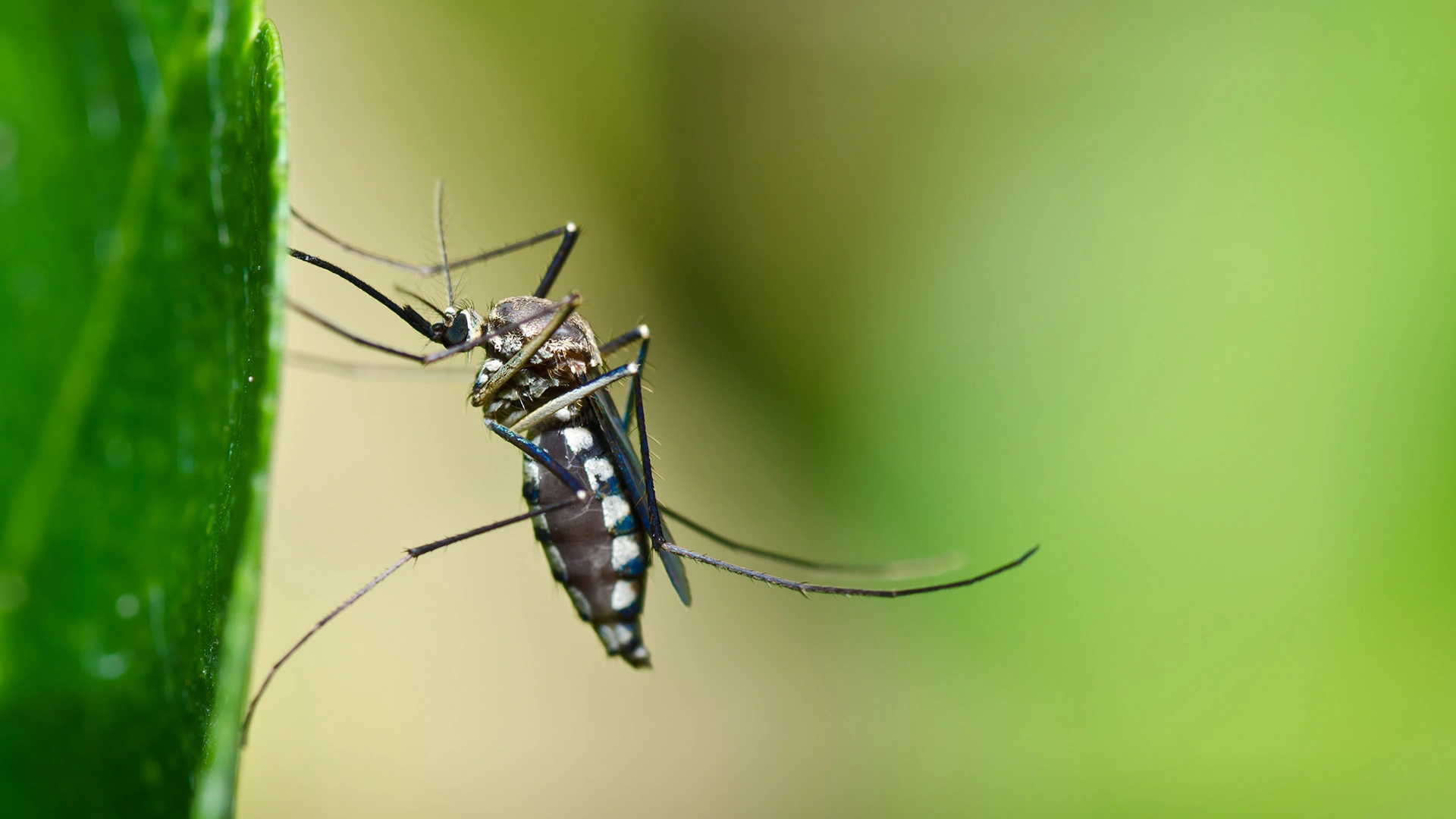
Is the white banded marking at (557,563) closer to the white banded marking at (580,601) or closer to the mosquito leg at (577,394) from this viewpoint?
the white banded marking at (580,601)

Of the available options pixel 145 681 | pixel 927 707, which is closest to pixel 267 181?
pixel 145 681

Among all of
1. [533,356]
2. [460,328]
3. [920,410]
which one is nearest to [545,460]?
[533,356]

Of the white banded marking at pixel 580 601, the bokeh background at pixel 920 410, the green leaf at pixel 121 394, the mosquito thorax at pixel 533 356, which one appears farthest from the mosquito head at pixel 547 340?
the green leaf at pixel 121 394

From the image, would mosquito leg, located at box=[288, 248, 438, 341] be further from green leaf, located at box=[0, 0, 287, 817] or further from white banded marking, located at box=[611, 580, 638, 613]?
green leaf, located at box=[0, 0, 287, 817]

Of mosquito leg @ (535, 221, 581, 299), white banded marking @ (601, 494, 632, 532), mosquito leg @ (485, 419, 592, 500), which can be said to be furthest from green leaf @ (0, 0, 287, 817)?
mosquito leg @ (535, 221, 581, 299)

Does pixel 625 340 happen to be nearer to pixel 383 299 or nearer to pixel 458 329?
pixel 458 329

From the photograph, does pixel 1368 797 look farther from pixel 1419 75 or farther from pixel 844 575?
pixel 1419 75

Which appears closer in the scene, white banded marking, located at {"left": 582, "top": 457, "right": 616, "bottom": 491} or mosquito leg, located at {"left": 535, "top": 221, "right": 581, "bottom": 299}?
white banded marking, located at {"left": 582, "top": 457, "right": 616, "bottom": 491}
